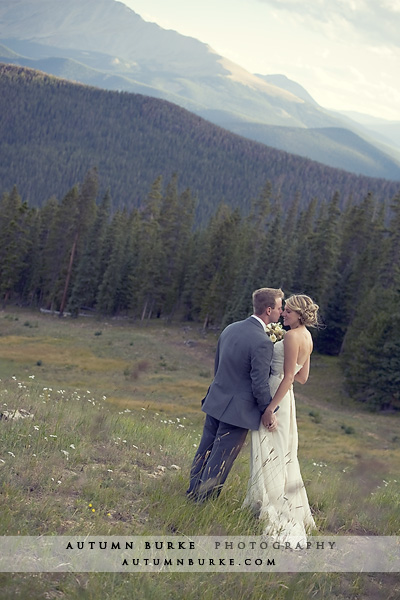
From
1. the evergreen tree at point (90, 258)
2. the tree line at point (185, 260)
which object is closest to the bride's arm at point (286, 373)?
the tree line at point (185, 260)

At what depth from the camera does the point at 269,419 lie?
629 cm

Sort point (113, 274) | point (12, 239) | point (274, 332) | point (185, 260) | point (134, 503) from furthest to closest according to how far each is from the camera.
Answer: point (185, 260)
point (113, 274)
point (12, 239)
point (274, 332)
point (134, 503)

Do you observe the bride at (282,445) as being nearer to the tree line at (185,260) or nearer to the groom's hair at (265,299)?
the groom's hair at (265,299)

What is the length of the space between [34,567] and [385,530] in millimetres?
4313

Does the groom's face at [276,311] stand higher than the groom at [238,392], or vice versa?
the groom's face at [276,311]

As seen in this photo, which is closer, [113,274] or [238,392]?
[238,392]

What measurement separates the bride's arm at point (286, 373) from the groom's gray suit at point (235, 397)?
0.28 feet

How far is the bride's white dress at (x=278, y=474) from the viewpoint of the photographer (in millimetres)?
6348

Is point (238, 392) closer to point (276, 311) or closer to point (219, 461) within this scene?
point (219, 461)

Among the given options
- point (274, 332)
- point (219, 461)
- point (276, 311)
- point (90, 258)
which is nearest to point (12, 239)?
point (90, 258)

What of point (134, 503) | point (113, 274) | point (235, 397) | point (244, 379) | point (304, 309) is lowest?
point (113, 274)

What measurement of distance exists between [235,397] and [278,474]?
3.22 ft

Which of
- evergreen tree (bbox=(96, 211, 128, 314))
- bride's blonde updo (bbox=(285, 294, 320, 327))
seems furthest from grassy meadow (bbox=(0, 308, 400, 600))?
evergreen tree (bbox=(96, 211, 128, 314))

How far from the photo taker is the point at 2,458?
6.45m
